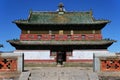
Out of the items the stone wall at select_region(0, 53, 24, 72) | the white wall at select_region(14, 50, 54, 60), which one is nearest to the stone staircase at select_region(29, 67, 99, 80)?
the stone wall at select_region(0, 53, 24, 72)

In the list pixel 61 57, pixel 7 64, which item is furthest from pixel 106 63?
pixel 61 57

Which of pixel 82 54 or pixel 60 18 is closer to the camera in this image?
pixel 82 54

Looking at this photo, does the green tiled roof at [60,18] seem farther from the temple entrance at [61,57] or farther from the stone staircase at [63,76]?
the stone staircase at [63,76]

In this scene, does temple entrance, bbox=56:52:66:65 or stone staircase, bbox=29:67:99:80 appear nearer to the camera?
stone staircase, bbox=29:67:99:80

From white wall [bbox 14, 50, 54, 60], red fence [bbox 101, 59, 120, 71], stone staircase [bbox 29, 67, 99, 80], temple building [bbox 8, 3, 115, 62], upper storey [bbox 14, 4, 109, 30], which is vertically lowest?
stone staircase [bbox 29, 67, 99, 80]

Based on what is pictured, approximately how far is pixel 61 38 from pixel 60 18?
3251 millimetres

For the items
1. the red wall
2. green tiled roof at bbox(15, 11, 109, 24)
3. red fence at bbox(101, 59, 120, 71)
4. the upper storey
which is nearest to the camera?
red fence at bbox(101, 59, 120, 71)

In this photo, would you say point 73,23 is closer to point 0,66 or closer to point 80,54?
point 80,54

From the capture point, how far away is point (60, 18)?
35.1 meters

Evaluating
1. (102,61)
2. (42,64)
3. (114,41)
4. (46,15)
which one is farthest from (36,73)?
(46,15)

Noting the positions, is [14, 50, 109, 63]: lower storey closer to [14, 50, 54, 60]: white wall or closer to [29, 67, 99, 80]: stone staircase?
[14, 50, 54, 60]: white wall

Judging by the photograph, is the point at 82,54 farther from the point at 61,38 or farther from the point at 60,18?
the point at 60,18

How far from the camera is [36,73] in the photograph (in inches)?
474

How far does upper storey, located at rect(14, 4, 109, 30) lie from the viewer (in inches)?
1302
